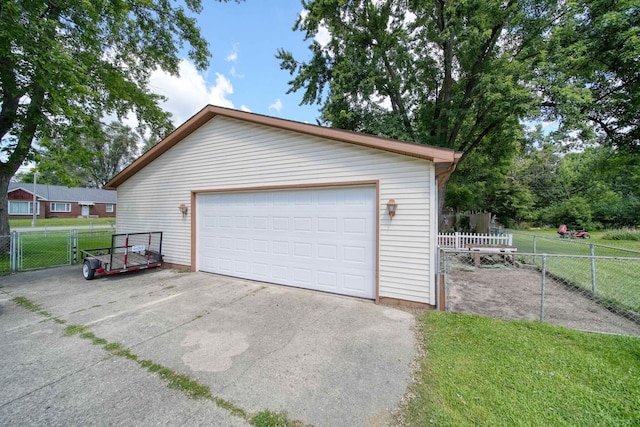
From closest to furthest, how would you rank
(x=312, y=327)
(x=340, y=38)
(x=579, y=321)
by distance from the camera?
(x=312, y=327), (x=579, y=321), (x=340, y=38)

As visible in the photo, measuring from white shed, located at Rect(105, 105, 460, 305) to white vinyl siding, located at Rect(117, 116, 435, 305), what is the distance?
0.08 ft

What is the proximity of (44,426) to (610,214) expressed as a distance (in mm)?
37417

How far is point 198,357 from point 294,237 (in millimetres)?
3134

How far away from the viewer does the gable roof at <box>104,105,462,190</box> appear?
4.29m

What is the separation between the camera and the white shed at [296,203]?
462 cm

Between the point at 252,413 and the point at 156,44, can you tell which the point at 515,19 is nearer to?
the point at 252,413

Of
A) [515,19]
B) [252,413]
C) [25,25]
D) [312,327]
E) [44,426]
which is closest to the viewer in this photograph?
[44,426]

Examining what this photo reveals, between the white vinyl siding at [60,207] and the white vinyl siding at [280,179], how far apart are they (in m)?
34.9

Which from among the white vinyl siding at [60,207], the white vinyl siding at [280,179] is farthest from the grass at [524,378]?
the white vinyl siding at [60,207]

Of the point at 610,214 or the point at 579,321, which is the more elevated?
the point at 610,214

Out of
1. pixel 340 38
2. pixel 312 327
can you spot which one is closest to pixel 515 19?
pixel 340 38

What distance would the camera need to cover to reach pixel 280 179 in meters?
5.90

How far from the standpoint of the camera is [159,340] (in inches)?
136

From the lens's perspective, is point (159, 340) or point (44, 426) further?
point (159, 340)
